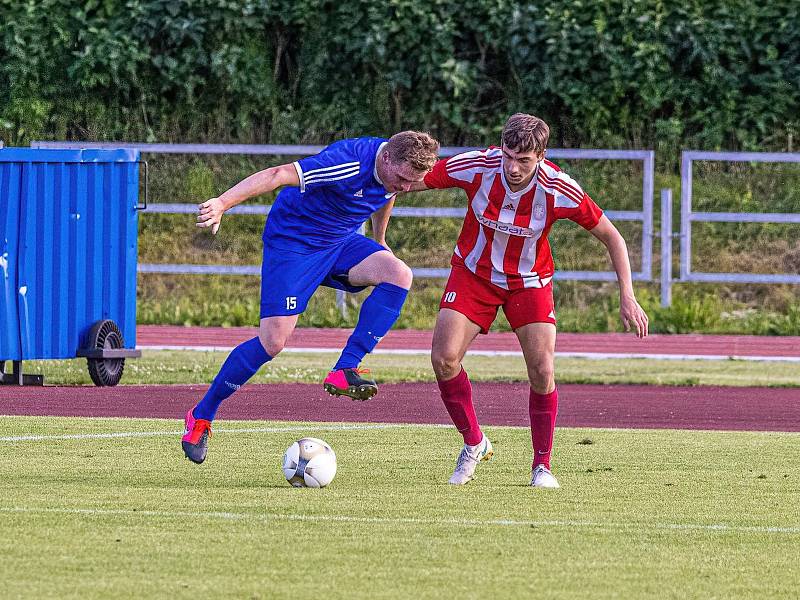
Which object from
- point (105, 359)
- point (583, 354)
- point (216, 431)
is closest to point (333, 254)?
point (216, 431)

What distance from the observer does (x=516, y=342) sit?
2050 centimetres

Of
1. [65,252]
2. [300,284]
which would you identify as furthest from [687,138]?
[300,284]

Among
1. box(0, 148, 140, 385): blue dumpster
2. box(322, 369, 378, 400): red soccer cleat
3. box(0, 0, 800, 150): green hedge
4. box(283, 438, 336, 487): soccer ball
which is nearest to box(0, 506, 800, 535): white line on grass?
box(283, 438, 336, 487): soccer ball

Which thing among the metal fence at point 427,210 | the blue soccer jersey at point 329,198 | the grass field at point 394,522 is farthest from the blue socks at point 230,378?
the metal fence at point 427,210

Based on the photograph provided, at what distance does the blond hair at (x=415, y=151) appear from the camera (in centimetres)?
913

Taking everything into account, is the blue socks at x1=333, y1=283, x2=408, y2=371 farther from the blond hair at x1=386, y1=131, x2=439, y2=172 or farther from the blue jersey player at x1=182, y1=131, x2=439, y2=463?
the blond hair at x1=386, y1=131, x2=439, y2=172

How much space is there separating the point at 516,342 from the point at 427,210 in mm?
2929

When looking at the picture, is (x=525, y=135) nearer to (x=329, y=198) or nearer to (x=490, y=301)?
(x=490, y=301)

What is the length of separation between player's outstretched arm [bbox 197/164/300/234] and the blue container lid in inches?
249

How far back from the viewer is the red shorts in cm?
902

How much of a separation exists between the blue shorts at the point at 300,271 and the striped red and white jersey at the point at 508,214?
0.87m

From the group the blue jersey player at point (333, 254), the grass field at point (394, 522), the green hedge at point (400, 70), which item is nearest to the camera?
the grass field at point (394, 522)

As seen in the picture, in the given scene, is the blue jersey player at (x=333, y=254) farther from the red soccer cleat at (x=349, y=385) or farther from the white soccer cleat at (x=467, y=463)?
the white soccer cleat at (x=467, y=463)

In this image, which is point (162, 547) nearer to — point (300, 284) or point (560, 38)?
point (300, 284)
